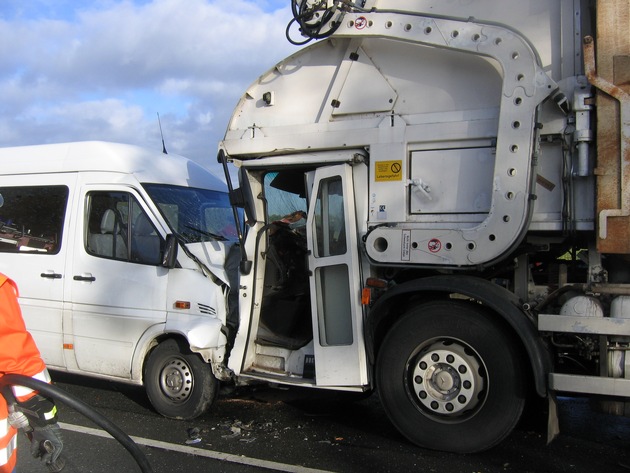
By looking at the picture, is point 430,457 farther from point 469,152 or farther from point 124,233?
point 124,233

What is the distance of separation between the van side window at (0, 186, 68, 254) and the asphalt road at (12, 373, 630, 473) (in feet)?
5.27

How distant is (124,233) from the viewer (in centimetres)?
557

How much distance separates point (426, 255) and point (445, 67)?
1.41 meters

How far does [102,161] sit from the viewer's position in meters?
5.77

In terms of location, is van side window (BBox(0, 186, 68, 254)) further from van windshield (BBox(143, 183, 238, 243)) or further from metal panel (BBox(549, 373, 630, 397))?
metal panel (BBox(549, 373, 630, 397))

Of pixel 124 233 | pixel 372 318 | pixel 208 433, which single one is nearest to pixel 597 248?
pixel 372 318

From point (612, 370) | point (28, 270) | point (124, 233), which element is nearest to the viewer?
point (612, 370)

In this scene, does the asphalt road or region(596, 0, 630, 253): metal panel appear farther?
the asphalt road

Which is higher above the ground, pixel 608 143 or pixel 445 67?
pixel 445 67

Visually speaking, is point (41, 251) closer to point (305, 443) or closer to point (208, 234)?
point (208, 234)

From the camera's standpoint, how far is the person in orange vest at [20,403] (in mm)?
2623

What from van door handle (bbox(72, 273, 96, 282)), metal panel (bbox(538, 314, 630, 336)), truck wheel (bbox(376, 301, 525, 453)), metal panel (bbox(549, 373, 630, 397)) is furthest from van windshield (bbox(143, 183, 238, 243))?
metal panel (bbox(549, 373, 630, 397))

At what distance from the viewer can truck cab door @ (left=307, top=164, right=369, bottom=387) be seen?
4.70 meters

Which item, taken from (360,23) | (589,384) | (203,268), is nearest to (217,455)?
(203,268)
